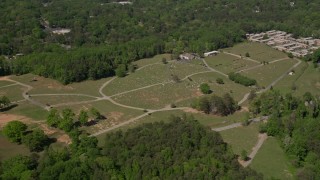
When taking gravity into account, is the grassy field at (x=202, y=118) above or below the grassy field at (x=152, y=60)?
above

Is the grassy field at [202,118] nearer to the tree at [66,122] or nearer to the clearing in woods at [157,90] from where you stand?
the clearing in woods at [157,90]

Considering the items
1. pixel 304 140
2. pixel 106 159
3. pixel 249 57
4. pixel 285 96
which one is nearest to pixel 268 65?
pixel 249 57

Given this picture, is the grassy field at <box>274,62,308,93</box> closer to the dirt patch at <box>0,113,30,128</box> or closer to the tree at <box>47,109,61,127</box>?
the tree at <box>47,109,61,127</box>

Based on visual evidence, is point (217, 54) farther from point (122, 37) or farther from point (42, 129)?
point (42, 129)

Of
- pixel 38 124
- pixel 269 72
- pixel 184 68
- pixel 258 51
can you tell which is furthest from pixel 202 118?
pixel 258 51

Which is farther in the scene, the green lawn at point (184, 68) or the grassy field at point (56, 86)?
the green lawn at point (184, 68)

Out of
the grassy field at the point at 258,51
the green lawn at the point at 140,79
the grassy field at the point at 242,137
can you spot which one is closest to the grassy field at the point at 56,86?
the green lawn at the point at 140,79

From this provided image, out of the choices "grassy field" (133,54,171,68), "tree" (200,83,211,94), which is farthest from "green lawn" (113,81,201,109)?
"grassy field" (133,54,171,68)
